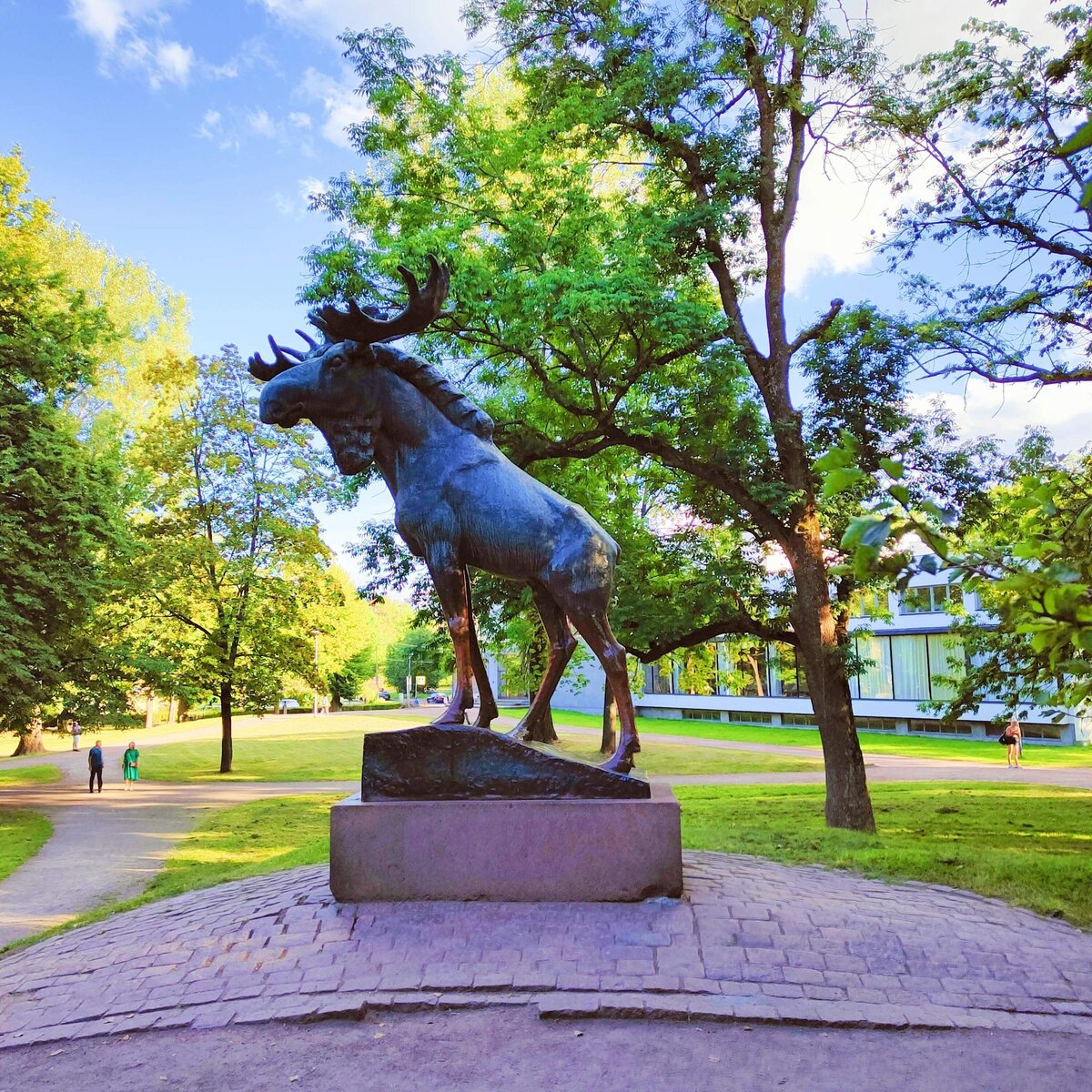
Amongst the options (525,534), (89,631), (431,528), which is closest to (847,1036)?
(525,534)

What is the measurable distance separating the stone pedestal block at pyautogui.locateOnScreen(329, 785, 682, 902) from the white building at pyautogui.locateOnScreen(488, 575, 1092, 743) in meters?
19.0

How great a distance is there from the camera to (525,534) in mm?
6566

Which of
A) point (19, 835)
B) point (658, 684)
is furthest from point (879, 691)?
point (19, 835)

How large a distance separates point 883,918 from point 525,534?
11.8 feet

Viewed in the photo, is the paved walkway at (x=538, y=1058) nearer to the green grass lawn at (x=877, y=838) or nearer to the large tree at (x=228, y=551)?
the green grass lawn at (x=877, y=838)

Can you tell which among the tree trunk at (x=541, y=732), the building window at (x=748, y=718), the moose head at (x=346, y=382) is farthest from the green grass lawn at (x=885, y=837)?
the building window at (x=748, y=718)

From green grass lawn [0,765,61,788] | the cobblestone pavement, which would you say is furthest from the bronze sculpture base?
green grass lawn [0,765,61,788]

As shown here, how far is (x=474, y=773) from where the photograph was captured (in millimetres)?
6191

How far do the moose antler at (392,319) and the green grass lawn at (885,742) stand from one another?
1089 inches

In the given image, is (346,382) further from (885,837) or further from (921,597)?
(885,837)

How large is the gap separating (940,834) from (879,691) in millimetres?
31529

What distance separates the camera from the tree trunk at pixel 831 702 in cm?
1269

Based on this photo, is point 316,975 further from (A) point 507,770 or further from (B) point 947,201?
(B) point 947,201

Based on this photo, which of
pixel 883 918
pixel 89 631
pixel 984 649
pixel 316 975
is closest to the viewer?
pixel 316 975
